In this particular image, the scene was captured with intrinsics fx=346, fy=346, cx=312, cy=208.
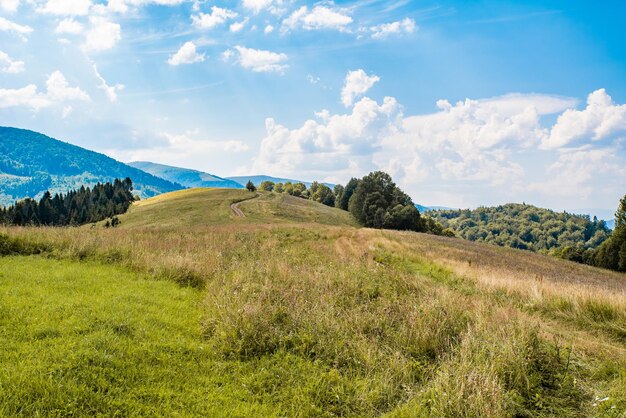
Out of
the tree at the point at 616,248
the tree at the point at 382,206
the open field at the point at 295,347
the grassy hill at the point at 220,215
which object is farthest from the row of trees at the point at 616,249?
the open field at the point at 295,347

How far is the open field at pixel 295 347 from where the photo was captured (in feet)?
17.2

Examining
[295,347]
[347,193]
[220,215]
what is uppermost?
[347,193]

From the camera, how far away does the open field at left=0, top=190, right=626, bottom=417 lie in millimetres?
5254

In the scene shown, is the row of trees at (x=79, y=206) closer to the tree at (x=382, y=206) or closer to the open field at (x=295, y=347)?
the tree at (x=382, y=206)

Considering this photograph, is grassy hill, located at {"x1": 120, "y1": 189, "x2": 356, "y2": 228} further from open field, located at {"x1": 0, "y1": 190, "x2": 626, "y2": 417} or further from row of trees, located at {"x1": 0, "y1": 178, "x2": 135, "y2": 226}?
open field, located at {"x1": 0, "y1": 190, "x2": 626, "y2": 417}

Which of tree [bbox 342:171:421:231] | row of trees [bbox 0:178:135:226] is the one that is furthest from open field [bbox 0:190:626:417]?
row of trees [bbox 0:178:135:226]

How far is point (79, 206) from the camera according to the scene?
11338 centimetres

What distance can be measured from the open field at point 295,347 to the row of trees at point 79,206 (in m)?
94.9

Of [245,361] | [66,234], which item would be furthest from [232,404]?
[66,234]

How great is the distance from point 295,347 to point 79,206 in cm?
13081

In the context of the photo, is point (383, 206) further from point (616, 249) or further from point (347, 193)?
point (616, 249)

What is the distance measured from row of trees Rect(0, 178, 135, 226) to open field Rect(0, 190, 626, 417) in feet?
311

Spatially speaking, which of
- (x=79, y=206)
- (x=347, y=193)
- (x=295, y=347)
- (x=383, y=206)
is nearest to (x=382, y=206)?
(x=383, y=206)

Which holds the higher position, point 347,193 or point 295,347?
point 347,193
